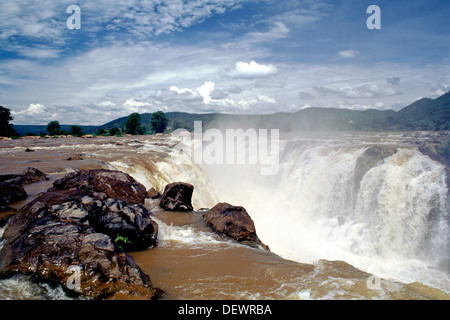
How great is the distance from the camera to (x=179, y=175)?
16.2 meters

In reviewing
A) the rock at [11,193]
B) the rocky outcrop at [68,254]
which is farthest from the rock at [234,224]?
the rock at [11,193]

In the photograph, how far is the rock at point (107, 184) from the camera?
26.5 ft

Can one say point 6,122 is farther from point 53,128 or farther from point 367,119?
point 367,119

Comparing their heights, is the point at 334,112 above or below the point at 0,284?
above

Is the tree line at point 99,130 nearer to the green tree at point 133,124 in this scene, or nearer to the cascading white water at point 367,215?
the green tree at point 133,124

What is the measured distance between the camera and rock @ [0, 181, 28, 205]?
7265mm

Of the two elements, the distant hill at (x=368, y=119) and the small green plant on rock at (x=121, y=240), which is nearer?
the small green plant on rock at (x=121, y=240)

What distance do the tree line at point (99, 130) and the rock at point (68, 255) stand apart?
1965 inches

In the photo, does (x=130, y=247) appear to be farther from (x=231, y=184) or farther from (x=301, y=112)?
(x=301, y=112)

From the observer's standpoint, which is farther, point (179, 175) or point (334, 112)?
point (334, 112)

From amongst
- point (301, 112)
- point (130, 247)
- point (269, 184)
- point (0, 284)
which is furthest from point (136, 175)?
point (301, 112)
